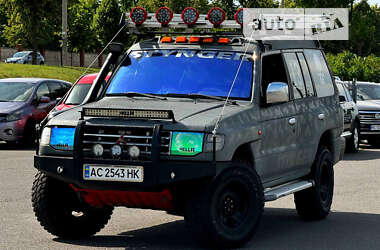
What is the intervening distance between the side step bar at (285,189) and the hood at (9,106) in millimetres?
11208

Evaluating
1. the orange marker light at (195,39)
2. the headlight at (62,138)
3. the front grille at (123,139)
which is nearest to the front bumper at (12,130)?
the orange marker light at (195,39)

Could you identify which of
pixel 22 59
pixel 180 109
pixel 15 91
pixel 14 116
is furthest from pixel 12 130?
pixel 22 59

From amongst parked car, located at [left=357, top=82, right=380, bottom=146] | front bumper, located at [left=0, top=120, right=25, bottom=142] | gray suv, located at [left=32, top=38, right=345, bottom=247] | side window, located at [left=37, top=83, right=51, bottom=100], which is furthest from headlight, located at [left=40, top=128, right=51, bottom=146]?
parked car, located at [left=357, top=82, right=380, bottom=146]

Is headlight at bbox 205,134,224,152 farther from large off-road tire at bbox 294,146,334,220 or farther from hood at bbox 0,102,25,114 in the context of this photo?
hood at bbox 0,102,25,114

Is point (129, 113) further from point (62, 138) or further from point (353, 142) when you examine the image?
point (353, 142)

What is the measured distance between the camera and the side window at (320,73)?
9.89 m

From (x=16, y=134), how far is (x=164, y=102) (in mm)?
11637

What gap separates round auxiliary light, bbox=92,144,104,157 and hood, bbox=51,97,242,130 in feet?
1.13

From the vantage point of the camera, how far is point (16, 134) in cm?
1898

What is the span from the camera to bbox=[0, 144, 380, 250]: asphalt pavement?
7762 millimetres

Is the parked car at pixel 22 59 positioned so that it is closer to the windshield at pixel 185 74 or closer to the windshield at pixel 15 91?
the windshield at pixel 15 91

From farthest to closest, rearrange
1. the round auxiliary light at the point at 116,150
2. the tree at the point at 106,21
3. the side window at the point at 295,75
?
the tree at the point at 106,21 → the side window at the point at 295,75 → the round auxiliary light at the point at 116,150

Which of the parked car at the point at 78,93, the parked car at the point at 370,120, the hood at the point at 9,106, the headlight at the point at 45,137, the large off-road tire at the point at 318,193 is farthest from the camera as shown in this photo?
the parked car at the point at 370,120

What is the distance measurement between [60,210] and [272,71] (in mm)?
2667
